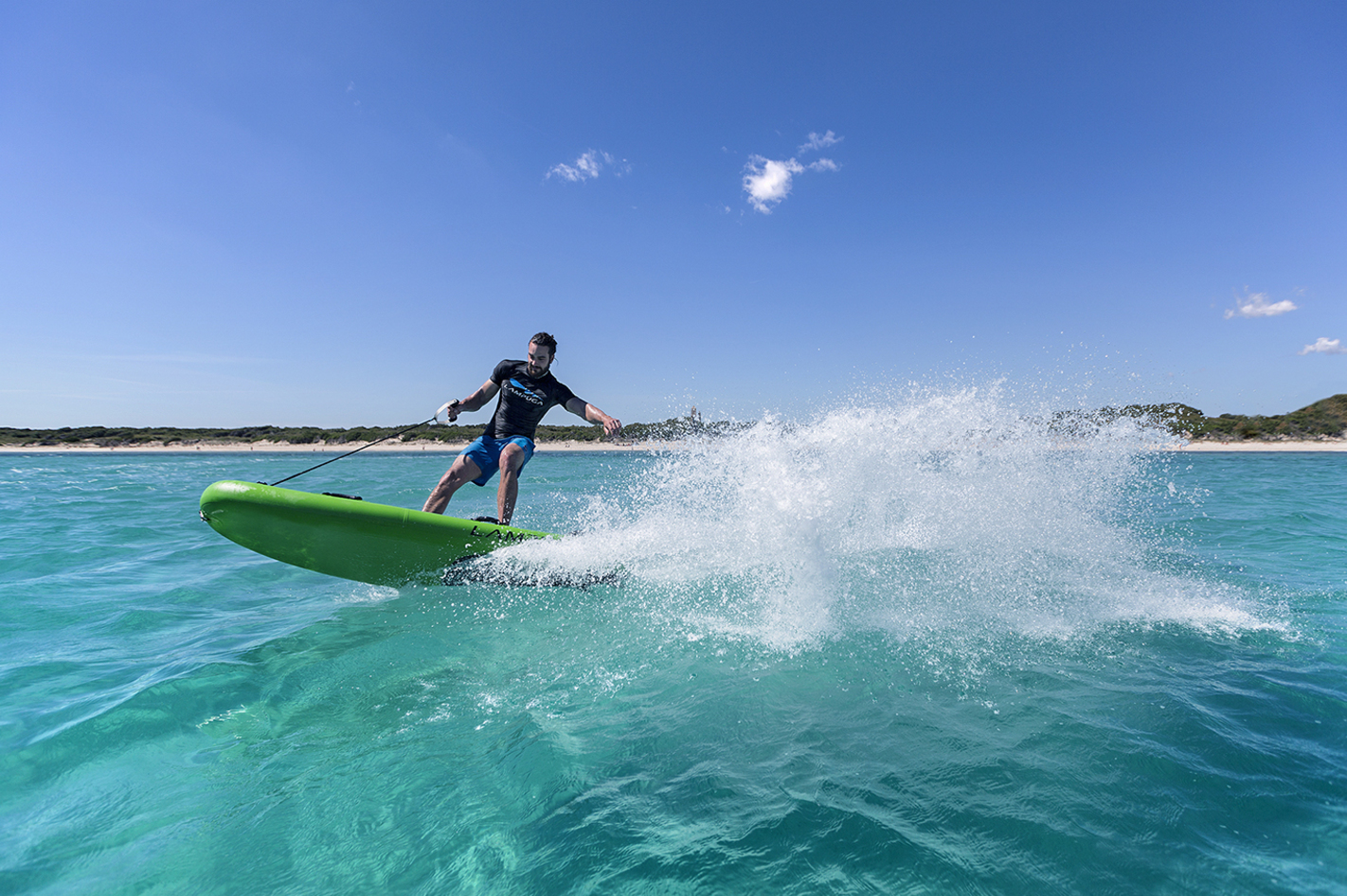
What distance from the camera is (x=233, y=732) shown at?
11.7ft

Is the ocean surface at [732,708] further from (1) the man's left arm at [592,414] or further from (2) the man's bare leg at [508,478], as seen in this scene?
(1) the man's left arm at [592,414]

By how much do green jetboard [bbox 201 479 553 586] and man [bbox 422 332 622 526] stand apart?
49 cm

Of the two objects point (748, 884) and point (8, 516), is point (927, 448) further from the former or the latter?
point (8, 516)

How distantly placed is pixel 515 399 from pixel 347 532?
2222 millimetres

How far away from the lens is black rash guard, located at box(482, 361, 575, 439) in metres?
6.79

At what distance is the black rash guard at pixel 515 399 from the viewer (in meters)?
6.79

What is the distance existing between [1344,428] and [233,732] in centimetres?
7027

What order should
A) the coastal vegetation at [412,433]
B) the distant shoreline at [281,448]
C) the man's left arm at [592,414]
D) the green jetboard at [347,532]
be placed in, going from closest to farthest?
the green jetboard at [347,532] < the man's left arm at [592,414] < the coastal vegetation at [412,433] < the distant shoreline at [281,448]

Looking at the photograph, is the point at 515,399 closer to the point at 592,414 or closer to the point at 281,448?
the point at 592,414

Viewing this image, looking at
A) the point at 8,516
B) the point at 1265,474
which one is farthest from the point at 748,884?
the point at 1265,474

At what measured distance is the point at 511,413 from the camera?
680 cm

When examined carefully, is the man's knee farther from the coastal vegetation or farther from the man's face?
the coastal vegetation

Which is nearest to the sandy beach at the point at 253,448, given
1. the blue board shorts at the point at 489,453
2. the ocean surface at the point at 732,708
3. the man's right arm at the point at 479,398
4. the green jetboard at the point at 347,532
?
the man's right arm at the point at 479,398

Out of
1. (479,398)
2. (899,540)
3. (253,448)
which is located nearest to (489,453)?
(479,398)
